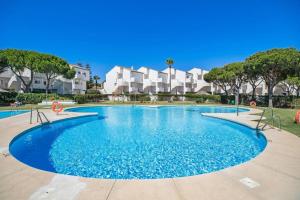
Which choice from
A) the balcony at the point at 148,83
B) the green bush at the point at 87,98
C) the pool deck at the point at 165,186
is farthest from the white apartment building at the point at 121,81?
the pool deck at the point at 165,186

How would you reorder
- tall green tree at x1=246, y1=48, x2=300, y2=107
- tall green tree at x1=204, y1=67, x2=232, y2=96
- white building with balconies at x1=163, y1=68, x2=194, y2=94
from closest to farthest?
tall green tree at x1=246, y1=48, x2=300, y2=107, tall green tree at x1=204, y1=67, x2=232, y2=96, white building with balconies at x1=163, y1=68, x2=194, y2=94

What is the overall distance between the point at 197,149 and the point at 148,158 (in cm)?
235

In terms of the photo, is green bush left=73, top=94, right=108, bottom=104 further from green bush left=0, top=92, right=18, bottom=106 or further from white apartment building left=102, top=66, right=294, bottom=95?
white apartment building left=102, top=66, right=294, bottom=95

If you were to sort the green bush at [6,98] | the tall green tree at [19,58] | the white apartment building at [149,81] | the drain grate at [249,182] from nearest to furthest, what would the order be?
1. the drain grate at [249,182]
2. the green bush at [6,98]
3. the tall green tree at [19,58]
4. the white apartment building at [149,81]

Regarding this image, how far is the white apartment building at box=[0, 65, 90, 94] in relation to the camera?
135 feet

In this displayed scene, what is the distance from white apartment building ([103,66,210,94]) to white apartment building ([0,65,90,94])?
24.7ft

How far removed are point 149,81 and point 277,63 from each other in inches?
1429

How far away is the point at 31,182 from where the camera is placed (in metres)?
3.53

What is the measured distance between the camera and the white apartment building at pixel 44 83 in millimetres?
41031

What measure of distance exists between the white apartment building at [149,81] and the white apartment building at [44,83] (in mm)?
7543

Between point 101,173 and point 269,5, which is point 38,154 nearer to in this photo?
point 101,173

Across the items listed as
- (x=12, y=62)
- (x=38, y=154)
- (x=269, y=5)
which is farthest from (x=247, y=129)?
(x=12, y=62)

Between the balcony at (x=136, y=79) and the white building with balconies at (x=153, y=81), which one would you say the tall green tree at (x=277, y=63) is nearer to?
the white building with balconies at (x=153, y=81)

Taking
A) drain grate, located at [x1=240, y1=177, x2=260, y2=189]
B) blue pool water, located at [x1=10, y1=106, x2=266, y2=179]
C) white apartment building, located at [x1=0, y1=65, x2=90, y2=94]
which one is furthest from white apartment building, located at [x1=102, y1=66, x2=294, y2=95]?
drain grate, located at [x1=240, y1=177, x2=260, y2=189]
